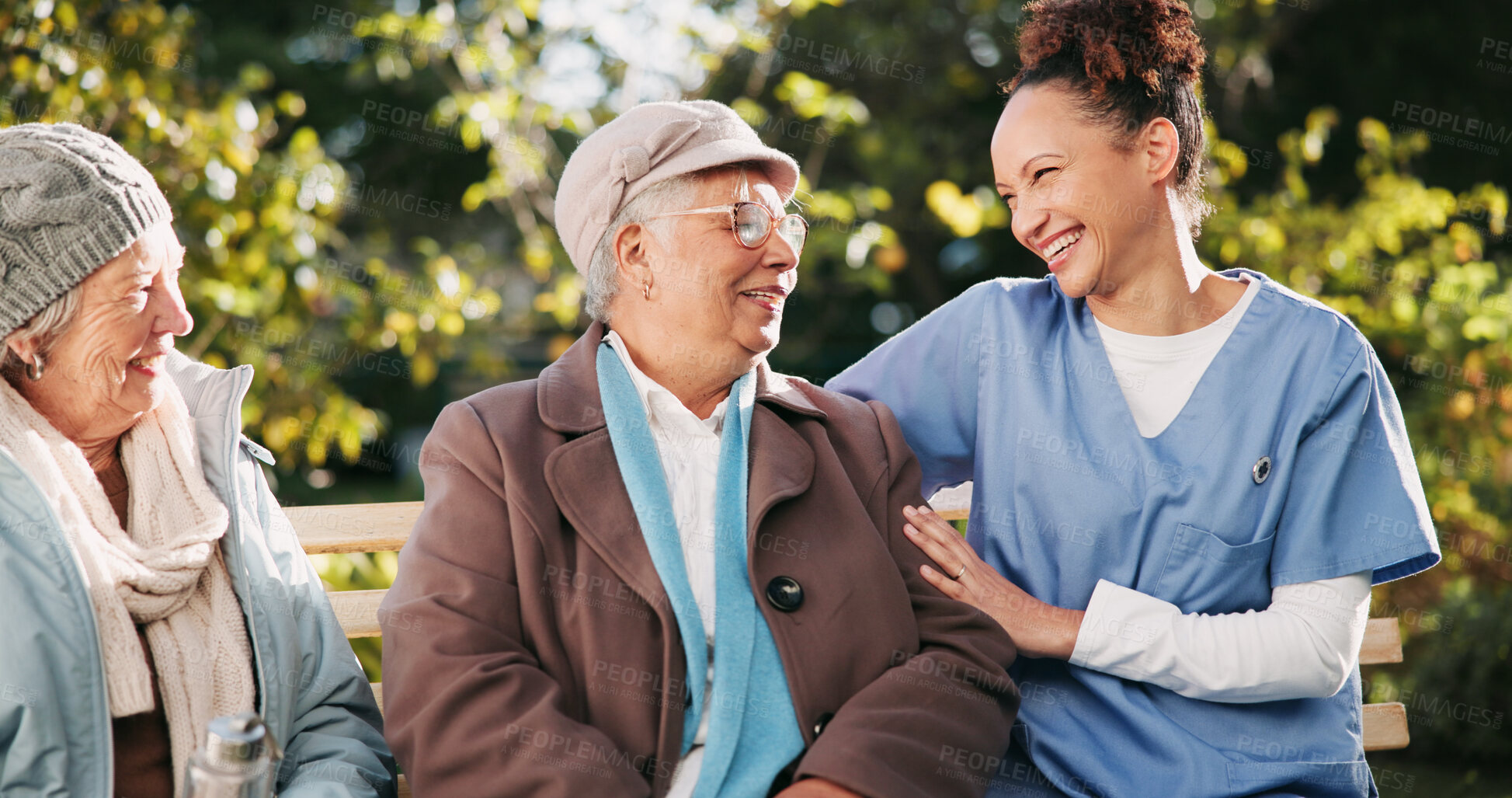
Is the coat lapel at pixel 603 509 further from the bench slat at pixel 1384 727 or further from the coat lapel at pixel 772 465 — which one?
the bench slat at pixel 1384 727

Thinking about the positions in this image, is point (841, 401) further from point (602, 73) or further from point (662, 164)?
point (602, 73)

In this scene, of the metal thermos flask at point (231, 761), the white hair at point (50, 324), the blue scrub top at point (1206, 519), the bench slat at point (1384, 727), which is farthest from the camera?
the bench slat at point (1384, 727)

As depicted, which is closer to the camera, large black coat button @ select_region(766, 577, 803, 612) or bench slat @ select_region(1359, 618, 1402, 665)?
large black coat button @ select_region(766, 577, 803, 612)

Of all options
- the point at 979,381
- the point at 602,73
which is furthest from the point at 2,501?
the point at 602,73

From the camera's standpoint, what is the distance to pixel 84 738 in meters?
2.04

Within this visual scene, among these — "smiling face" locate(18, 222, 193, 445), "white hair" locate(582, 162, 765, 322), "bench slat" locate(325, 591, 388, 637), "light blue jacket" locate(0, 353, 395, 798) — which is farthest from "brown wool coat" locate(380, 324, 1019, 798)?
"bench slat" locate(325, 591, 388, 637)

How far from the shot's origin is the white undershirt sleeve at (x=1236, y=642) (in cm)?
239

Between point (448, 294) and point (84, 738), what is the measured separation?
2860 millimetres

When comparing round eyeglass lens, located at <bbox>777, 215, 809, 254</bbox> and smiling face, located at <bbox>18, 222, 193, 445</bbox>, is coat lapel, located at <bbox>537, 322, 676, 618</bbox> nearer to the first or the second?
round eyeglass lens, located at <bbox>777, 215, 809, 254</bbox>

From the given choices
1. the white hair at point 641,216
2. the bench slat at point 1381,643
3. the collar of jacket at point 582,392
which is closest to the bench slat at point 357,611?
the collar of jacket at point 582,392

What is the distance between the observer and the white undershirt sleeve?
7.85 feet

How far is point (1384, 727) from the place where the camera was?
3.17m

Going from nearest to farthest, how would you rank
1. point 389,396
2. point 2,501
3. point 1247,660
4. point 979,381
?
point 2,501 → point 1247,660 → point 979,381 → point 389,396

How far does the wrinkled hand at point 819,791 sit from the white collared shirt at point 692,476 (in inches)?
8.2
